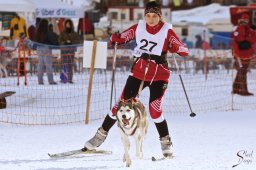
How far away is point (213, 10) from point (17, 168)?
27405 millimetres

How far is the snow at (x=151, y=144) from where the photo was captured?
22.4ft

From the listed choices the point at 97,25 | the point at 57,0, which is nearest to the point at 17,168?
the point at 57,0

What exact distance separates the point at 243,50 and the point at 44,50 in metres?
4.63

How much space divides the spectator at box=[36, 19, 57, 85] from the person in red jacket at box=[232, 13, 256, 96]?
13.6 feet

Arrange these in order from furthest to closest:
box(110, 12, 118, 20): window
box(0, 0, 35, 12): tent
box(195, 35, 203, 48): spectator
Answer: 1. box(110, 12, 118, 20): window
2. box(195, 35, 203, 48): spectator
3. box(0, 0, 35, 12): tent

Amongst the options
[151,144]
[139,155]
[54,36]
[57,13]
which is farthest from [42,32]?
[139,155]

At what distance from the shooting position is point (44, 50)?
16.1 metres

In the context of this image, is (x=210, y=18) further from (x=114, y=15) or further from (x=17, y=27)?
(x=17, y=27)

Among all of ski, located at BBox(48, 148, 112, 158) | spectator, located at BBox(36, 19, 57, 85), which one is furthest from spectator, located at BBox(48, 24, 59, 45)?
ski, located at BBox(48, 148, 112, 158)

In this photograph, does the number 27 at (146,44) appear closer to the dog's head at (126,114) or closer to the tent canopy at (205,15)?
the dog's head at (126,114)

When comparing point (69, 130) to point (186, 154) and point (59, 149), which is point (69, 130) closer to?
point (59, 149)

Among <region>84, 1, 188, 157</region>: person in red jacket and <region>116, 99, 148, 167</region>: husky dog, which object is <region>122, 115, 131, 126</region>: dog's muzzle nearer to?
<region>116, 99, 148, 167</region>: husky dog

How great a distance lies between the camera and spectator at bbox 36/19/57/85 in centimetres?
1561

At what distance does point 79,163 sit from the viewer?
22.5ft
